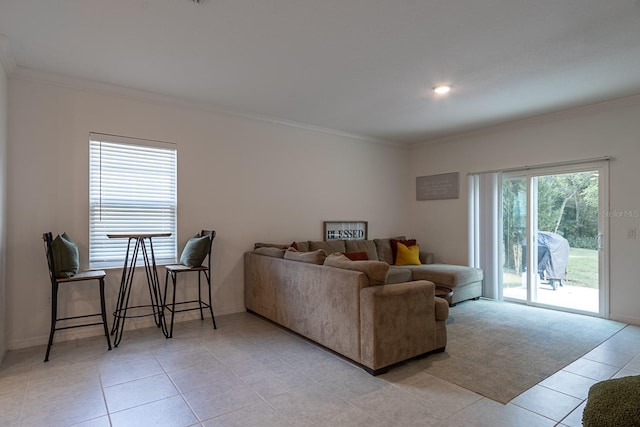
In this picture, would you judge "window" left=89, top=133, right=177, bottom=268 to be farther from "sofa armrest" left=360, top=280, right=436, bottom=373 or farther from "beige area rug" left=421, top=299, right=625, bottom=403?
"beige area rug" left=421, top=299, right=625, bottom=403

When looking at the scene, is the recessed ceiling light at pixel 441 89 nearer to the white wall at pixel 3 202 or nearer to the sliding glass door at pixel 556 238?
the sliding glass door at pixel 556 238

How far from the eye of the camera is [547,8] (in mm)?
2361

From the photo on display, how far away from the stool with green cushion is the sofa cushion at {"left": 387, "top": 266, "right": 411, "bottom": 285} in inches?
138

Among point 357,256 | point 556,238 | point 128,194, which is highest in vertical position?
point 128,194

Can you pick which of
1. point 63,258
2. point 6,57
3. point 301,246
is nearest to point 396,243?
point 301,246

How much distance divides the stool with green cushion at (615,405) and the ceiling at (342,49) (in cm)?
229

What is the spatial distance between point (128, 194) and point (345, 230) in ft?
10.7

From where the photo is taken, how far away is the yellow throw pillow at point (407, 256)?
5805 mm

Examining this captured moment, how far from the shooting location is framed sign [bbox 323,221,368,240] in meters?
5.56

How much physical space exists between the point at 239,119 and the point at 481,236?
4.11 metres

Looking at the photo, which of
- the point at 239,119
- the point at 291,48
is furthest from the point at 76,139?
the point at 291,48

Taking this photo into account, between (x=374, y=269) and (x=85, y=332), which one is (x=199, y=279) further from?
(x=374, y=269)

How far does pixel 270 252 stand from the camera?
4145 millimetres

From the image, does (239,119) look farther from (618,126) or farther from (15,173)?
(618,126)
